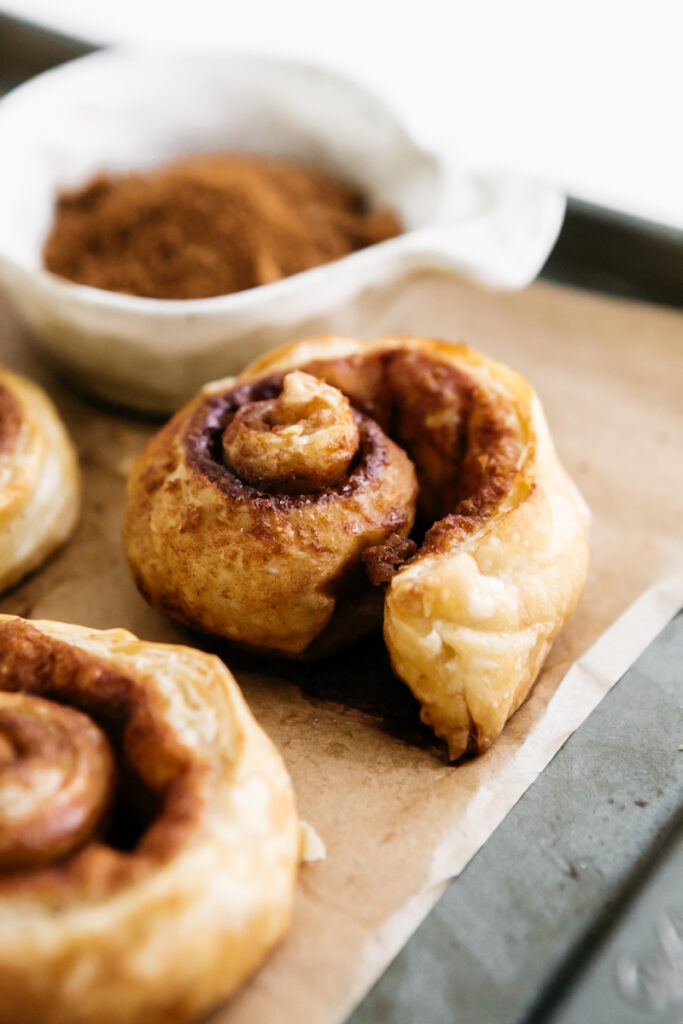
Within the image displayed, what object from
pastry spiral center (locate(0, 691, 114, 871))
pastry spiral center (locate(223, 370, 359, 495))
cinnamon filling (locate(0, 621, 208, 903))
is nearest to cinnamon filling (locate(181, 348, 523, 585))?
pastry spiral center (locate(223, 370, 359, 495))

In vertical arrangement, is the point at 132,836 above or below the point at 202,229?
below

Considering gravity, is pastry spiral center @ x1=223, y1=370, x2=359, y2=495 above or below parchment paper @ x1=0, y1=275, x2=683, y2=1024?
above

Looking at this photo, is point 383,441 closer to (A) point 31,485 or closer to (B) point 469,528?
(B) point 469,528

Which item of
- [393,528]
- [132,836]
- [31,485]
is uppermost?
[393,528]

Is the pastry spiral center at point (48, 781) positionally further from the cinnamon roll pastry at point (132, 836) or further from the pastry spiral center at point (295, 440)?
the pastry spiral center at point (295, 440)

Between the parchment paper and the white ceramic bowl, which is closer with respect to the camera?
the parchment paper

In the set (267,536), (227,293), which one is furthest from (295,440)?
(227,293)

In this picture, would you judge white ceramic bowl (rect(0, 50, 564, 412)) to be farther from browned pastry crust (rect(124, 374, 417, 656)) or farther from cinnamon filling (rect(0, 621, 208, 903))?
cinnamon filling (rect(0, 621, 208, 903))
